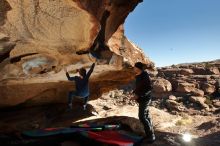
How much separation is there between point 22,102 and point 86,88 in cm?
307

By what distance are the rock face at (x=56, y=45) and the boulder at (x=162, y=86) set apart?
18.4 m

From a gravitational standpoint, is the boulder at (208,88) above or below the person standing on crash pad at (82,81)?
below

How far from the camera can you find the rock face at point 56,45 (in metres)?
7.27

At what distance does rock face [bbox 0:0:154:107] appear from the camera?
286 inches

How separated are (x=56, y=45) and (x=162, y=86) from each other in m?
22.7

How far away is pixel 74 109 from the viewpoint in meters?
12.4

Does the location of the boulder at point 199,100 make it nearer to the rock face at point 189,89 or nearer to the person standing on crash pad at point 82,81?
the rock face at point 189,89

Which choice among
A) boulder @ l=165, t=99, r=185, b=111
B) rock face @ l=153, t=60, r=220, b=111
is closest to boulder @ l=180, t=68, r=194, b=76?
rock face @ l=153, t=60, r=220, b=111

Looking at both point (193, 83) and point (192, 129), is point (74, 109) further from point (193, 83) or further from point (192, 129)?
point (193, 83)

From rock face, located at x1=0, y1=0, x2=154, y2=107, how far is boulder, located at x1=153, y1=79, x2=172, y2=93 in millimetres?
18360

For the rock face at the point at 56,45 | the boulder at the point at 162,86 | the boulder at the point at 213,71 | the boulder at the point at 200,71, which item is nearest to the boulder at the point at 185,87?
the boulder at the point at 162,86

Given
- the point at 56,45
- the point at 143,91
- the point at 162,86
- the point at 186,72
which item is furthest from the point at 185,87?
the point at 56,45

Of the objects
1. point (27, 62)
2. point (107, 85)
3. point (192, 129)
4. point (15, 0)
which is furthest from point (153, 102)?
point (15, 0)

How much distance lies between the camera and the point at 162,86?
30109 mm
